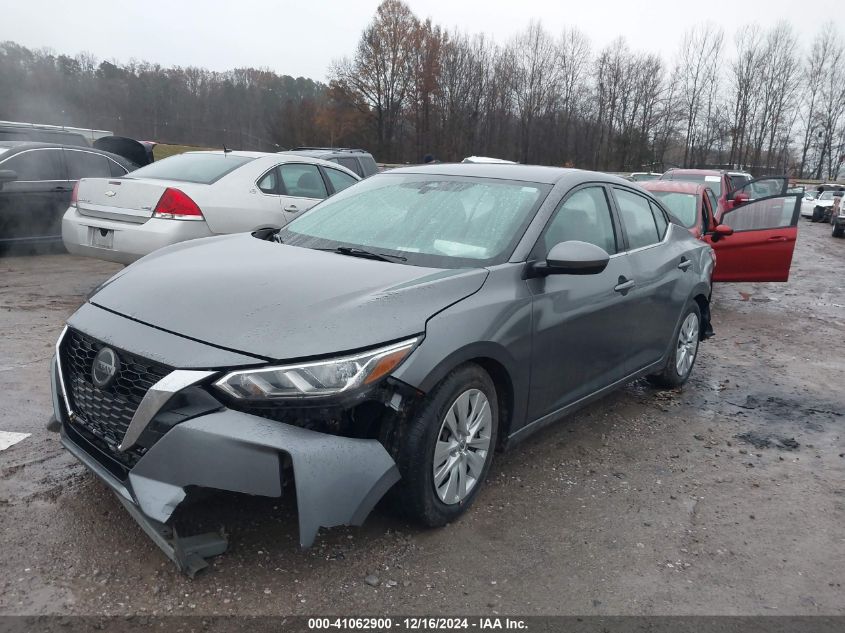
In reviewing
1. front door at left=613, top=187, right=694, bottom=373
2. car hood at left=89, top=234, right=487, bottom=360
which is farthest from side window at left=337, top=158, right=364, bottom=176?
car hood at left=89, top=234, right=487, bottom=360

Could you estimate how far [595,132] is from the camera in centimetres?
6200

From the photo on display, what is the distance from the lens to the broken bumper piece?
243 centimetres

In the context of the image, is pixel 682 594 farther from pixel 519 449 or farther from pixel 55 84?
pixel 55 84

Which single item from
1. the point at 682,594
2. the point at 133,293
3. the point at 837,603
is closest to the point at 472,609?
the point at 682,594

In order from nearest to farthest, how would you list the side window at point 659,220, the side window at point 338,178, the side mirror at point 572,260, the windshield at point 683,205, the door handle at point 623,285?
1. the side mirror at point 572,260
2. the door handle at point 623,285
3. the side window at point 659,220
4. the side window at point 338,178
5. the windshield at point 683,205

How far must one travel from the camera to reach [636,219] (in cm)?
462

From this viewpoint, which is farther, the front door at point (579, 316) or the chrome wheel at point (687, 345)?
the chrome wheel at point (687, 345)

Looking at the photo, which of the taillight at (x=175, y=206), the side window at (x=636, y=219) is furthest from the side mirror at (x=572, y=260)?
the taillight at (x=175, y=206)

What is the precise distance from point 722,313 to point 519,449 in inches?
228

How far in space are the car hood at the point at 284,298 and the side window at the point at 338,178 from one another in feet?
16.0

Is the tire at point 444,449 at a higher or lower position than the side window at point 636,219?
lower

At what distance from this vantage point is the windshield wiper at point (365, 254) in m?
3.40

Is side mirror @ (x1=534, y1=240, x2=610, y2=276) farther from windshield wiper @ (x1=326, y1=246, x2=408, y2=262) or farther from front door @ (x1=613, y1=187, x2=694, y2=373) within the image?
front door @ (x1=613, y1=187, x2=694, y2=373)

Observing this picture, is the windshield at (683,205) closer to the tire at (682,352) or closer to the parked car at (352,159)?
the tire at (682,352)
